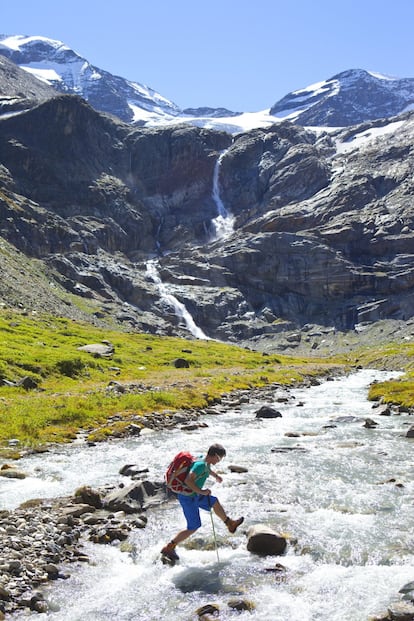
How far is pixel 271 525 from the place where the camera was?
1559 centimetres

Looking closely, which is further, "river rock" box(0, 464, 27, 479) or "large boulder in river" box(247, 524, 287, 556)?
"river rock" box(0, 464, 27, 479)

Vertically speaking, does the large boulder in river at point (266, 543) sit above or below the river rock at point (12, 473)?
above

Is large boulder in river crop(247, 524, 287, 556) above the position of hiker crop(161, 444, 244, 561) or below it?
below

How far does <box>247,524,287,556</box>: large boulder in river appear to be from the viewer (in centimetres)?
1375

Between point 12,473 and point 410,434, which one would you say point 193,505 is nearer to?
point 12,473

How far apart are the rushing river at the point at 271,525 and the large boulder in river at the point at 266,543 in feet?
0.94

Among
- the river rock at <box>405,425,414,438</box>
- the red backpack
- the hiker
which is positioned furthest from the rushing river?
the red backpack

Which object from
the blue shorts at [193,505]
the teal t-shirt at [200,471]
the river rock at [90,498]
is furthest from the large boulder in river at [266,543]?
the river rock at [90,498]

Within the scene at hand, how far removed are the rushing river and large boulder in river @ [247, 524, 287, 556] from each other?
29cm

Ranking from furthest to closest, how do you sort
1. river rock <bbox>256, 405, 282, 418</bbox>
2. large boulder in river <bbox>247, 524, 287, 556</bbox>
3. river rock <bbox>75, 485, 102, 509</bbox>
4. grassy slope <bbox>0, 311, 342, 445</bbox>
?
1. river rock <bbox>256, 405, 282, 418</bbox>
2. grassy slope <bbox>0, 311, 342, 445</bbox>
3. river rock <bbox>75, 485, 102, 509</bbox>
4. large boulder in river <bbox>247, 524, 287, 556</bbox>

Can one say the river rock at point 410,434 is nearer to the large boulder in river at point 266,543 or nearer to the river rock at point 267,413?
the river rock at point 267,413

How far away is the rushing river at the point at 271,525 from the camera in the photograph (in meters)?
11.3

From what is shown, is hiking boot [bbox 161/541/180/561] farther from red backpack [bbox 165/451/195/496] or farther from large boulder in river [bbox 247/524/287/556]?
large boulder in river [bbox 247/524/287/556]

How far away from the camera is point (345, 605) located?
1109 cm
